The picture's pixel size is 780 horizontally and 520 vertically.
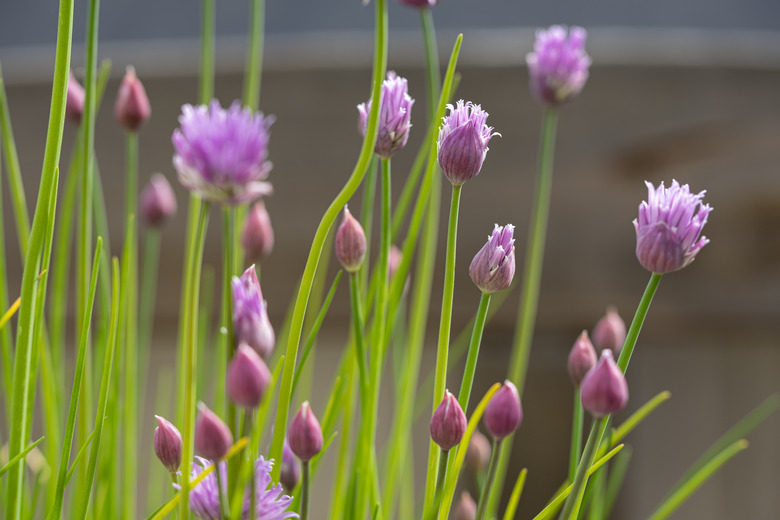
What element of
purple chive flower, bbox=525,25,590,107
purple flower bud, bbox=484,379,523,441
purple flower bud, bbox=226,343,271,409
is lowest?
purple flower bud, bbox=484,379,523,441

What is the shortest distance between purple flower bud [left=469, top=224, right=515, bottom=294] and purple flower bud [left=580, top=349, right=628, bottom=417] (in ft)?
0.13

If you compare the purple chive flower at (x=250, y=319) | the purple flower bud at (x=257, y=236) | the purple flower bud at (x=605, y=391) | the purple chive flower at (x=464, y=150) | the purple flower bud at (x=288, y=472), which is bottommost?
the purple flower bud at (x=288, y=472)

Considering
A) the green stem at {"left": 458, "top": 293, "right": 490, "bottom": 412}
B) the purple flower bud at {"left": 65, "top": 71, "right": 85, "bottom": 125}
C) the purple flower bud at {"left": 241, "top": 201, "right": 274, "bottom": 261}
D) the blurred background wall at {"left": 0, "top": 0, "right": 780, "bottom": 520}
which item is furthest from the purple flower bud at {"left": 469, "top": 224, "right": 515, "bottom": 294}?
the blurred background wall at {"left": 0, "top": 0, "right": 780, "bottom": 520}

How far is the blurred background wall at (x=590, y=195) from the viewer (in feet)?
2.62

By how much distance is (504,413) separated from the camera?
0.87ft

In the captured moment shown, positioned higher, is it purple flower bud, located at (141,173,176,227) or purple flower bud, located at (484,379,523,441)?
purple flower bud, located at (141,173,176,227)

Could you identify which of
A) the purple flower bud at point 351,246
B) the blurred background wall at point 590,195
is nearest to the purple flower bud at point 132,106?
the purple flower bud at point 351,246

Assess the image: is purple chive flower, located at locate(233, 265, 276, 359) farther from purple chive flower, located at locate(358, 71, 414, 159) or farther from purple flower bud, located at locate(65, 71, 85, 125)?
purple flower bud, located at locate(65, 71, 85, 125)

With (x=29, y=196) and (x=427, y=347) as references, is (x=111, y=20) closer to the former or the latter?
(x=29, y=196)

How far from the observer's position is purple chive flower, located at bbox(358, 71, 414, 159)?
26 cm

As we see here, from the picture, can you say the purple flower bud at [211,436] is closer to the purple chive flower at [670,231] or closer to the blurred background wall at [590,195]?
the purple chive flower at [670,231]

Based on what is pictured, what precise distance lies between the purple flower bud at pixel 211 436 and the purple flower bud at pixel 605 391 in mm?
102

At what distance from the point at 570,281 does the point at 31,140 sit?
1.92 ft

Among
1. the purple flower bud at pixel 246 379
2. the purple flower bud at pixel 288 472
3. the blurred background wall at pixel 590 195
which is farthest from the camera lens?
the blurred background wall at pixel 590 195
